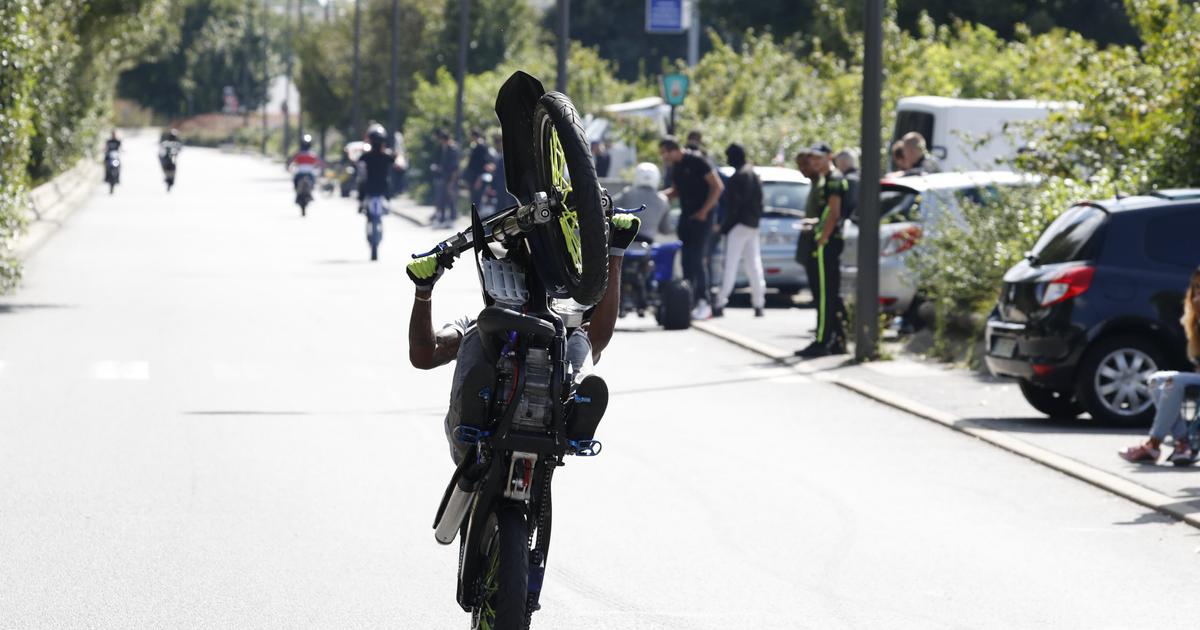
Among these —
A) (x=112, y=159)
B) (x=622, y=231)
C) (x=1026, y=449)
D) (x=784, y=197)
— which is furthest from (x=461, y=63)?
(x=622, y=231)

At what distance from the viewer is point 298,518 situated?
943cm

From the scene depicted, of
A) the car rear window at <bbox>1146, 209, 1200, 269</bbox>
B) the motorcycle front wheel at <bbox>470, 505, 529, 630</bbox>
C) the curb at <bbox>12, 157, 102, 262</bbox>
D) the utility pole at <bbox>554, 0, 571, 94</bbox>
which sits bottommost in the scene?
the curb at <bbox>12, 157, 102, 262</bbox>

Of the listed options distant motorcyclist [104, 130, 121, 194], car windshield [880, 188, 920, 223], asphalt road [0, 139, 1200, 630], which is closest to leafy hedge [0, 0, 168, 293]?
distant motorcyclist [104, 130, 121, 194]

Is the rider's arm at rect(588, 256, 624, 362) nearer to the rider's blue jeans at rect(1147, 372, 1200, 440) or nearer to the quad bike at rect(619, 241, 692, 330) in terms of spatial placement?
the rider's blue jeans at rect(1147, 372, 1200, 440)

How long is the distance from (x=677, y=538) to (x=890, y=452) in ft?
10.8

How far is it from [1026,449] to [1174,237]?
2.12 m

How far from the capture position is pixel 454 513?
608 cm

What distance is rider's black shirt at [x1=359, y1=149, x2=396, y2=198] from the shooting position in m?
29.1

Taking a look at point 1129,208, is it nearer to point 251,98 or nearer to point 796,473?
point 796,473

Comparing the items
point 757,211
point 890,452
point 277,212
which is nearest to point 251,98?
point 277,212

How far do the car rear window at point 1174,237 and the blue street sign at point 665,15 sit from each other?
2446 centimetres

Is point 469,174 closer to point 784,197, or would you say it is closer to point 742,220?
point 784,197

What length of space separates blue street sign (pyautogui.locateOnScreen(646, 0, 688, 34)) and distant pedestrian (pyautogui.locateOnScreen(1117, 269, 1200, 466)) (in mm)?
26533

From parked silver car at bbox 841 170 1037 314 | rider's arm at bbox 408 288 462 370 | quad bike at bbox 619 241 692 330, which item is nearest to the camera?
rider's arm at bbox 408 288 462 370
